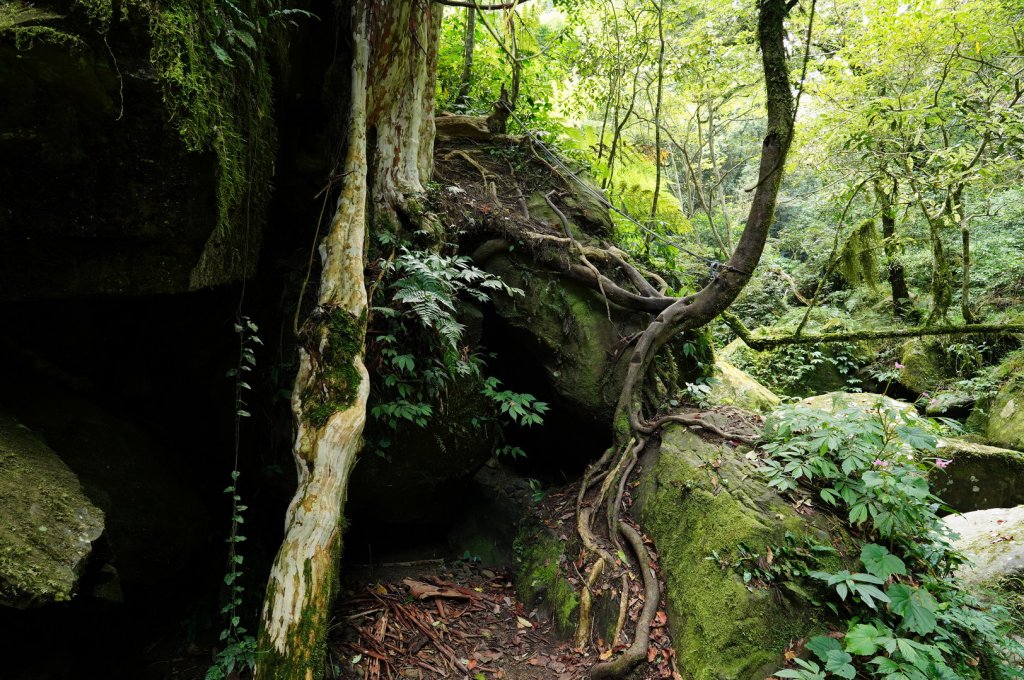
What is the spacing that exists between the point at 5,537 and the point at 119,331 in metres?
1.73

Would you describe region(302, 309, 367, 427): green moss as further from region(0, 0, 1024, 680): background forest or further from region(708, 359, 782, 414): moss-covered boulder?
region(708, 359, 782, 414): moss-covered boulder

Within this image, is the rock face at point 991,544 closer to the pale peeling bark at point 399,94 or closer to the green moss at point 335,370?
the green moss at point 335,370

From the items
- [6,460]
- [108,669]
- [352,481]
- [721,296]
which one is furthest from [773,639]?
[6,460]

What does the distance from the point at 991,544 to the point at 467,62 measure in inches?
313

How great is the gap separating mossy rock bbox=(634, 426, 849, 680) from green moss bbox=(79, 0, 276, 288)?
3.61 metres

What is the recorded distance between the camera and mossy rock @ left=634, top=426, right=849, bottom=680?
10.2 feet

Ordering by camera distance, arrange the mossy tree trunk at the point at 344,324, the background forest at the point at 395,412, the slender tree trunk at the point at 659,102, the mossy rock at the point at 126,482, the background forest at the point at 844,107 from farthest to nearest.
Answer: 1. the background forest at the point at 844,107
2. the slender tree trunk at the point at 659,102
3. the mossy rock at the point at 126,482
4. the mossy tree trunk at the point at 344,324
5. the background forest at the point at 395,412

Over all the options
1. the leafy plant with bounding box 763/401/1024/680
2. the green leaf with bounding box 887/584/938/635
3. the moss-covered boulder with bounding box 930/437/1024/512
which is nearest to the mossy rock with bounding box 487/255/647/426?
the leafy plant with bounding box 763/401/1024/680

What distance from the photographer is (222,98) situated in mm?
2768

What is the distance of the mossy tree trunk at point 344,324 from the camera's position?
Answer: 256cm

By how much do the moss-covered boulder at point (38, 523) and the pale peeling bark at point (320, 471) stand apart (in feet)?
2.79

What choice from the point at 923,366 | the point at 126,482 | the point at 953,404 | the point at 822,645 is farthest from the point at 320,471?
the point at 923,366

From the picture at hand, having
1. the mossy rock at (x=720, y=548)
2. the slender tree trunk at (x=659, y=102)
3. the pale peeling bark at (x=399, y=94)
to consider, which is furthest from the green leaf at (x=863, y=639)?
the slender tree trunk at (x=659, y=102)

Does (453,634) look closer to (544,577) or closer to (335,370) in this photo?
(544,577)
